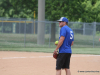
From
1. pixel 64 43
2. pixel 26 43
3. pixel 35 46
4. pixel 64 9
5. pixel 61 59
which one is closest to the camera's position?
pixel 64 43

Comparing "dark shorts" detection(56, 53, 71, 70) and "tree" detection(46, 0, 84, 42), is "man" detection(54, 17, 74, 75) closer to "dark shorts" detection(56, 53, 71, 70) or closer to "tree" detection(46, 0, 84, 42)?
"dark shorts" detection(56, 53, 71, 70)

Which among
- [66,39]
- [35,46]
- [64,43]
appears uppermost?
[66,39]

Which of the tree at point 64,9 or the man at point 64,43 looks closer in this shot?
the man at point 64,43

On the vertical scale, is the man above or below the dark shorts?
above

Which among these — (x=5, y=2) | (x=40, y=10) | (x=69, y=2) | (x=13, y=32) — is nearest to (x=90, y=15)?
(x=69, y=2)

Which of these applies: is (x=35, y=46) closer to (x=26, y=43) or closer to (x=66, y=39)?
(x=26, y=43)

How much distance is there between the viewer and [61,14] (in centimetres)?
2420

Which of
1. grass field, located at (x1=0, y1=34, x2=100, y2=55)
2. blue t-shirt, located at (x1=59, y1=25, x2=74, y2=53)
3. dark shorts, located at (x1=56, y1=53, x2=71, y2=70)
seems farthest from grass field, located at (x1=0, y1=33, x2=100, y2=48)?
blue t-shirt, located at (x1=59, y1=25, x2=74, y2=53)

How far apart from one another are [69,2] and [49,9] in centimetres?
243

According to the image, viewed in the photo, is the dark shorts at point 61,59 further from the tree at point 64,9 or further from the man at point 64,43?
the tree at point 64,9

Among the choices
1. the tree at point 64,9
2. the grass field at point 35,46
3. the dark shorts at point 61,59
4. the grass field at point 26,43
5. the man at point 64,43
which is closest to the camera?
the man at point 64,43

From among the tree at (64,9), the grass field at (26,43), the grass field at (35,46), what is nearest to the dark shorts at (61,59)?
the grass field at (35,46)

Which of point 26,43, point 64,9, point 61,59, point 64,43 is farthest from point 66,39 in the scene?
point 64,9

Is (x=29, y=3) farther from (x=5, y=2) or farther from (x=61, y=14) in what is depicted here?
(x=5, y=2)
